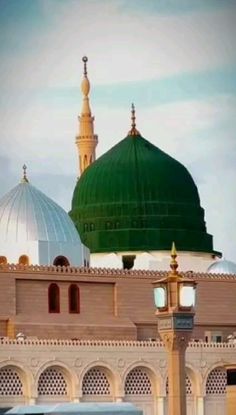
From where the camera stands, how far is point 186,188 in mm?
54375

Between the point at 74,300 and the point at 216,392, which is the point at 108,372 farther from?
the point at 216,392

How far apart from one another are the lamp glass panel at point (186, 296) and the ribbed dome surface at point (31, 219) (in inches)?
751

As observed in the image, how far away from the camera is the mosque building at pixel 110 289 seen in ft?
145

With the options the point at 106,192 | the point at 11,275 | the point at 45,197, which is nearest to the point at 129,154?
the point at 106,192

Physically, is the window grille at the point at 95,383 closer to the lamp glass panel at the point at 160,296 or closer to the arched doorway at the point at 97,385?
the arched doorway at the point at 97,385

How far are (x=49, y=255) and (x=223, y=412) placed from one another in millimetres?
6206

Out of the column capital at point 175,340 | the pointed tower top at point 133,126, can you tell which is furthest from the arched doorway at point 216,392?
the column capital at point 175,340

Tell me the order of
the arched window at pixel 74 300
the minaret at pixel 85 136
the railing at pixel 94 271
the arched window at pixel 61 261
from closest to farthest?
the railing at pixel 94 271
the arched window at pixel 74 300
the arched window at pixel 61 261
the minaret at pixel 85 136

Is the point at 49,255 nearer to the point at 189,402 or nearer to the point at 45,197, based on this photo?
the point at 45,197

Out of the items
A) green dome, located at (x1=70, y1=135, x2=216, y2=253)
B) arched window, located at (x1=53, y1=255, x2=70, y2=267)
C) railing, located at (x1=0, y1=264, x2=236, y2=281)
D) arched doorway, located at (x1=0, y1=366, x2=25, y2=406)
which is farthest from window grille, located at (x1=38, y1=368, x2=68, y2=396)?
green dome, located at (x1=70, y1=135, x2=216, y2=253)

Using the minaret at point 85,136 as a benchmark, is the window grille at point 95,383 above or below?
below

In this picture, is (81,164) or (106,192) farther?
(81,164)

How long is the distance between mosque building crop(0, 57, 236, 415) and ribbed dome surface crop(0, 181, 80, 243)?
27 millimetres

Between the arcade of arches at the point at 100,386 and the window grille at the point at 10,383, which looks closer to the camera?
the window grille at the point at 10,383
